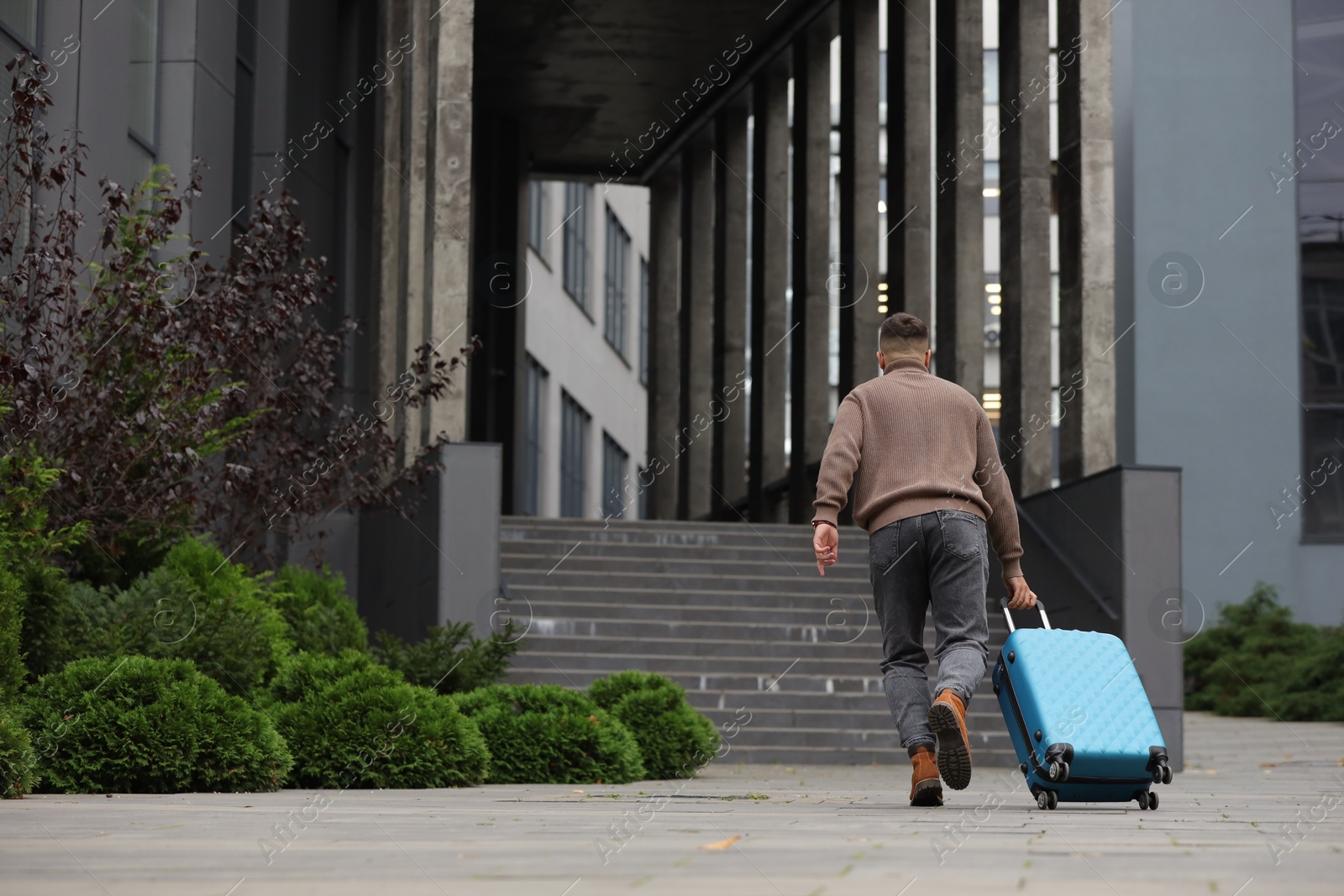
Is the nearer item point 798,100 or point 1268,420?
point 798,100

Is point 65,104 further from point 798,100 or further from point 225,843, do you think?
point 798,100

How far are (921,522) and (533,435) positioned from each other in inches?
1237

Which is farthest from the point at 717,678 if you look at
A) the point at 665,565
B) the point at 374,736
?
the point at 374,736

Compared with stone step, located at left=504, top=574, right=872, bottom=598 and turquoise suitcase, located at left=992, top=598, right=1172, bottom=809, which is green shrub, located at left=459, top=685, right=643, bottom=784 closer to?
turquoise suitcase, located at left=992, top=598, right=1172, bottom=809

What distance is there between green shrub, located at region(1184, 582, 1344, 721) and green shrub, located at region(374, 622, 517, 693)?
447 inches

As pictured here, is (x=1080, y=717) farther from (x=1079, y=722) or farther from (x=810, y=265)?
(x=810, y=265)

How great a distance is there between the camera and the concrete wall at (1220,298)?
3031 centimetres

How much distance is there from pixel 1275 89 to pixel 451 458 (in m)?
21.8

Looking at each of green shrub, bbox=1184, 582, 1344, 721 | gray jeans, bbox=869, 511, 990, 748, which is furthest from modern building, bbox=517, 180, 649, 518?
gray jeans, bbox=869, 511, 990, 748

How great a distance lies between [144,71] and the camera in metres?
16.0

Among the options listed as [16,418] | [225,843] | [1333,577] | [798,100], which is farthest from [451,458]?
[1333,577]

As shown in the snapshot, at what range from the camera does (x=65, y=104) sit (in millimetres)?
13375

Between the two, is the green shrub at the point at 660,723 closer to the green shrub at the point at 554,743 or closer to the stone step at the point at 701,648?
the green shrub at the point at 554,743

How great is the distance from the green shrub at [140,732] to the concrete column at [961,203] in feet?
40.0
